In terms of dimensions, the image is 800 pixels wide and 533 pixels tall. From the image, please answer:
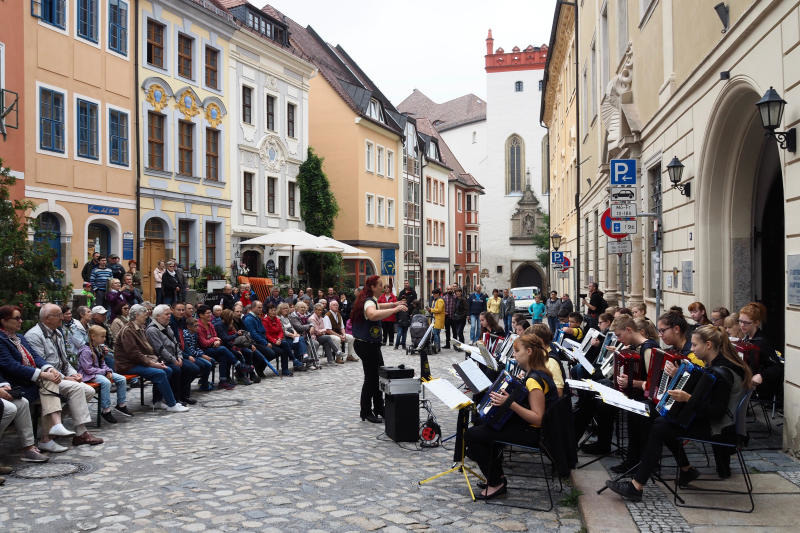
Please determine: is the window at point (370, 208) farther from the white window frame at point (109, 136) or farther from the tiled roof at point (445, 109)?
the tiled roof at point (445, 109)

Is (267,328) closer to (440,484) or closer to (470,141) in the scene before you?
(440,484)

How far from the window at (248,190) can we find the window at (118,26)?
26.0 feet

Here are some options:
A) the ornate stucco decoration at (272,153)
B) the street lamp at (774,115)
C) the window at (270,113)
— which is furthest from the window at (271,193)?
the street lamp at (774,115)

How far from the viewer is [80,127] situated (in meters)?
22.2

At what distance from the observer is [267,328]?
52.4ft

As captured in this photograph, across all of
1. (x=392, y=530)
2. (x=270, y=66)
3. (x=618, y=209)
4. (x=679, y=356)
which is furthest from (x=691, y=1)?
(x=270, y=66)

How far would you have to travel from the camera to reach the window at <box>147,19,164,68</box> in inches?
992

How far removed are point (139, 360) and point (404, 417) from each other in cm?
435

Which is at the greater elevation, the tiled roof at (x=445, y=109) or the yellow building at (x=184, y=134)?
the tiled roof at (x=445, y=109)

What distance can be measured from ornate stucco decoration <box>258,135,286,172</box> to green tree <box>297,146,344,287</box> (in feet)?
5.29

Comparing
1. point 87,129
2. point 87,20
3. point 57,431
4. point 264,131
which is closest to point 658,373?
point 57,431

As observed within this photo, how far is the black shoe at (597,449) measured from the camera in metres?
7.94

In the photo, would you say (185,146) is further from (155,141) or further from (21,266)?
(21,266)

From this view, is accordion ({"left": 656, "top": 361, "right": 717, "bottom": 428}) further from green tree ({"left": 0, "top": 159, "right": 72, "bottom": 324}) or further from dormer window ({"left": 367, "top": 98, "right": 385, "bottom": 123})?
dormer window ({"left": 367, "top": 98, "right": 385, "bottom": 123})
